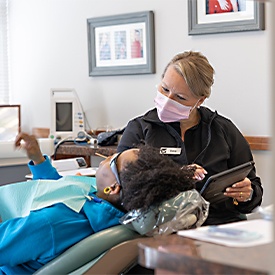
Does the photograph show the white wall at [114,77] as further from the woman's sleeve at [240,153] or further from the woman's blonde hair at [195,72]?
the woman's blonde hair at [195,72]

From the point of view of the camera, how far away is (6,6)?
Answer: 495cm

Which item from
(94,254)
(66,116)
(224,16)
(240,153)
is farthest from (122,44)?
(94,254)

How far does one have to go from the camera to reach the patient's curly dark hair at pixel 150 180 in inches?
73.8

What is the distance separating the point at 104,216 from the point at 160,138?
666 millimetres

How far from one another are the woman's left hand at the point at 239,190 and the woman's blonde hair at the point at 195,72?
1.65 ft

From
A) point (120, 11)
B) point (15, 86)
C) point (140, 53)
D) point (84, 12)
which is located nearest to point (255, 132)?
point (140, 53)

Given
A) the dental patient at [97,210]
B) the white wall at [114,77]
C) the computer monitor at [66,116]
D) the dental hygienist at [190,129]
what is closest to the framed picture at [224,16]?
the white wall at [114,77]

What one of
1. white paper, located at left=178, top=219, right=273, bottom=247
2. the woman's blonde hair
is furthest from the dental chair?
the woman's blonde hair

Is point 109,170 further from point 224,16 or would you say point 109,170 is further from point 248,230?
point 224,16

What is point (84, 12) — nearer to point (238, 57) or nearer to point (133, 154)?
point (238, 57)

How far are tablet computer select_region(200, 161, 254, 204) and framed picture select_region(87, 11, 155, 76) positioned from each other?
1868 mm

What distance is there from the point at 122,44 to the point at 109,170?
2.26 metres

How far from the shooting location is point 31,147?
2727 mm

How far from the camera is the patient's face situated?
2.06 meters
